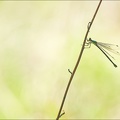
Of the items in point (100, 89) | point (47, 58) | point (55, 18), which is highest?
point (55, 18)

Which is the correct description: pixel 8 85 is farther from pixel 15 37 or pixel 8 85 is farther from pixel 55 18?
pixel 55 18

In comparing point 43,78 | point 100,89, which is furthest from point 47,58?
point 100,89

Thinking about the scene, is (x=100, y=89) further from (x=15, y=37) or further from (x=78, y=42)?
(x=15, y=37)

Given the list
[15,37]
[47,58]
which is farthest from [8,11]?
[47,58]

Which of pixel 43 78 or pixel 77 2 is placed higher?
pixel 77 2

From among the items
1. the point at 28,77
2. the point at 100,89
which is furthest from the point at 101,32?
the point at 28,77

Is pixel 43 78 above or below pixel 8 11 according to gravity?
below
